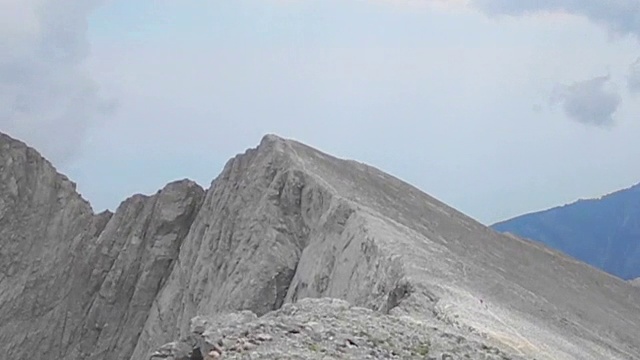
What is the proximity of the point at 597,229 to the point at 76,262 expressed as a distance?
4432 centimetres

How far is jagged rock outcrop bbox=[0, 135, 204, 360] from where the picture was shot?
48438mm

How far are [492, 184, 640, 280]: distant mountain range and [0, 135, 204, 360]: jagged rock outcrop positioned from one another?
1391 inches

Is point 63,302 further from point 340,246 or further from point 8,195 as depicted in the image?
point 340,246

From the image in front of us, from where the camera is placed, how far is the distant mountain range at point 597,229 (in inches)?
3046

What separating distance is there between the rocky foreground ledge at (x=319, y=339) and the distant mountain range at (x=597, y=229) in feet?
206

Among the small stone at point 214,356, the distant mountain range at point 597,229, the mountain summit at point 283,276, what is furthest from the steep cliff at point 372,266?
the distant mountain range at point 597,229

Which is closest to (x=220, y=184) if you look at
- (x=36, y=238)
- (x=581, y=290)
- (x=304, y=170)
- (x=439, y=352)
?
(x=304, y=170)

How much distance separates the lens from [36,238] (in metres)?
54.5

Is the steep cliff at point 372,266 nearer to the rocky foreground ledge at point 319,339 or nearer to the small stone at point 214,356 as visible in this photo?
the rocky foreground ledge at point 319,339

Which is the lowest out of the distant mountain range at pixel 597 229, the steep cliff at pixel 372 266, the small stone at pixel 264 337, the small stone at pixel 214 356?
the small stone at pixel 214 356

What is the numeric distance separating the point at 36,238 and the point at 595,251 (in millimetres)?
44052

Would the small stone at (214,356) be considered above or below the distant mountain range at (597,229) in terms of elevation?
below

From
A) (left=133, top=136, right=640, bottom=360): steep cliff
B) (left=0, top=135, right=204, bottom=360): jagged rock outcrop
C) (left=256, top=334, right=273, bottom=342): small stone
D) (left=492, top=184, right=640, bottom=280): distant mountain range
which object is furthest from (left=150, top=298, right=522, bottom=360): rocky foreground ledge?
(left=492, top=184, right=640, bottom=280): distant mountain range

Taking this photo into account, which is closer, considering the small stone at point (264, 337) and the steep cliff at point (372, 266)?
the small stone at point (264, 337)
